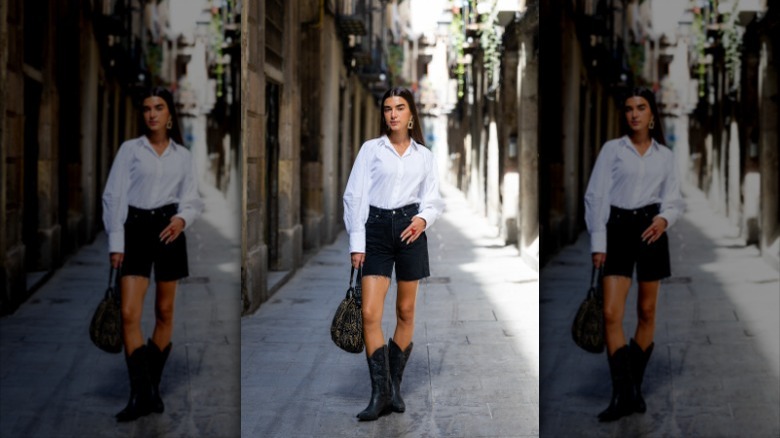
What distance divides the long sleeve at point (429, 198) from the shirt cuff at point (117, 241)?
1399 millimetres

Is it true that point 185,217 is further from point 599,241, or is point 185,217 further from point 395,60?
point 395,60

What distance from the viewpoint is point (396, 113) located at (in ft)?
14.8

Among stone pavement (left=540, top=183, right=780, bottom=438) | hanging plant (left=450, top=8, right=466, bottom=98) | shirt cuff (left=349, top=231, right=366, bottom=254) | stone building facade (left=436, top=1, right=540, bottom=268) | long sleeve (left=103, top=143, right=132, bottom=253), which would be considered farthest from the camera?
stone building facade (left=436, top=1, right=540, bottom=268)

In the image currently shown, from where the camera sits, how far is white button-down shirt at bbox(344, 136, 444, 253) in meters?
4.48

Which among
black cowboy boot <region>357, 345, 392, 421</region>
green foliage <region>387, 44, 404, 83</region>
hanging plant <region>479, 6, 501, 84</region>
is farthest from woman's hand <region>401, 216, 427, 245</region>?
hanging plant <region>479, 6, 501, 84</region>

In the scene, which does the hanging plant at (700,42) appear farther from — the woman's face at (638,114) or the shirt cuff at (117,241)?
the shirt cuff at (117,241)

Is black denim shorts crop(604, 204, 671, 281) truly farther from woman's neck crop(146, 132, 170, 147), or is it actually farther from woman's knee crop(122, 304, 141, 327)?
woman's knee crop(122, 304, 141, 327)

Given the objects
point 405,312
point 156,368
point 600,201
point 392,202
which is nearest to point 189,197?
point 156,368

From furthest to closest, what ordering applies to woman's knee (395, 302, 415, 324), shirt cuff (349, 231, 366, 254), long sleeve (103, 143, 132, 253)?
woman's knee (395, 302, 415, 324), shirt cuff (349, 231, 366, 254), long sleeve (103, 143, 132, 253)

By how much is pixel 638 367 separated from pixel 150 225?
215 centimetres

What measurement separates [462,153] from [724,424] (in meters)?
8.89

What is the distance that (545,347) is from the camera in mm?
3887

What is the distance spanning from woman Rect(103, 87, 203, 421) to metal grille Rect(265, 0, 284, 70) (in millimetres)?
2861

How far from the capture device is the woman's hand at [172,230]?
4008mm
